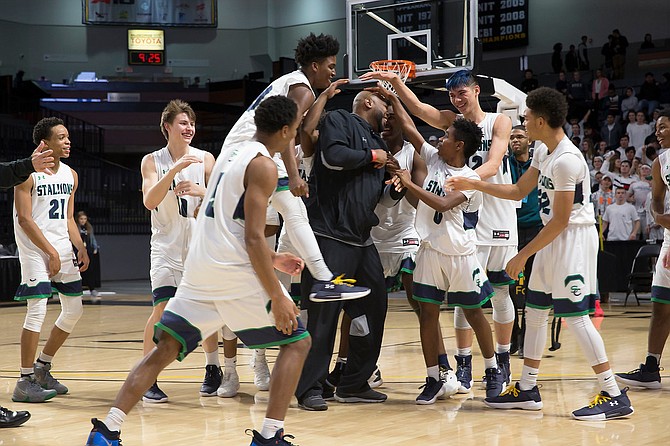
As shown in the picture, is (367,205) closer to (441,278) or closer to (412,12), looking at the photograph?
(441,278)

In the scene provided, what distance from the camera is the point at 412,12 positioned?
35.2 ft

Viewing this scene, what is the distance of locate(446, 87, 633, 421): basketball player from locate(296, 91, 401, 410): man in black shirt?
63 centimetres

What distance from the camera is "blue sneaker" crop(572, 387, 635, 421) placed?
5133 mm

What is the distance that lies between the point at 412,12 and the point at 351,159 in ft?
18.4

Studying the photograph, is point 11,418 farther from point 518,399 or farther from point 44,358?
point 518,399

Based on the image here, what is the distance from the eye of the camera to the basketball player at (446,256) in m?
5.77

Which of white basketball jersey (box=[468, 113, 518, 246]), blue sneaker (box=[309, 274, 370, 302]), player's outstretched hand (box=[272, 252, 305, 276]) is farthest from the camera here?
white basketball jersey (box=[468, 113, 518, 246])

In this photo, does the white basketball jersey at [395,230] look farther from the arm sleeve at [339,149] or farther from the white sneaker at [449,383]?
the white sneaker at [449,383]

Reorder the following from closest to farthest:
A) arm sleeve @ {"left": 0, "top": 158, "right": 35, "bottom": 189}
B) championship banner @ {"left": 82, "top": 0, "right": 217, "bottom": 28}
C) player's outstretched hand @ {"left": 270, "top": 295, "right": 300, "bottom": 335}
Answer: player's outstretched hand @ {"left": 270, "top": 295, "right": 300, "bottom": 335}, arm sleeve @ {"left": 0, "top": 158, "right": 35, "bottom": 189}, championship banner @ {"left": 82, "top": 0, "right": 217, "bottom": 28}

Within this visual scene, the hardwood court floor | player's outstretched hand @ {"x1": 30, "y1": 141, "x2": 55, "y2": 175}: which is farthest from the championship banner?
player's outstretched hand @ {"x1": 30, "y1": 141, "x2": 55, "y2": 175}

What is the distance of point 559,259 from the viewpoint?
210 inches

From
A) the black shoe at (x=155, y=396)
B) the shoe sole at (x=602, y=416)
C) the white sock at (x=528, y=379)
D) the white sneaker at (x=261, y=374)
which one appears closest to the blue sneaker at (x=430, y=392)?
the white sock at (x=528, y=379)

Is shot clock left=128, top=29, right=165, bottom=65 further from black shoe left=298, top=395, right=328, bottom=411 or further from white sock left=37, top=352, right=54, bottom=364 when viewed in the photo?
black shoe left=298, top=395, right=328, bottom=411

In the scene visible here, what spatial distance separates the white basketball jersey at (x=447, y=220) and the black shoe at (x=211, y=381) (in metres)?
1.80
